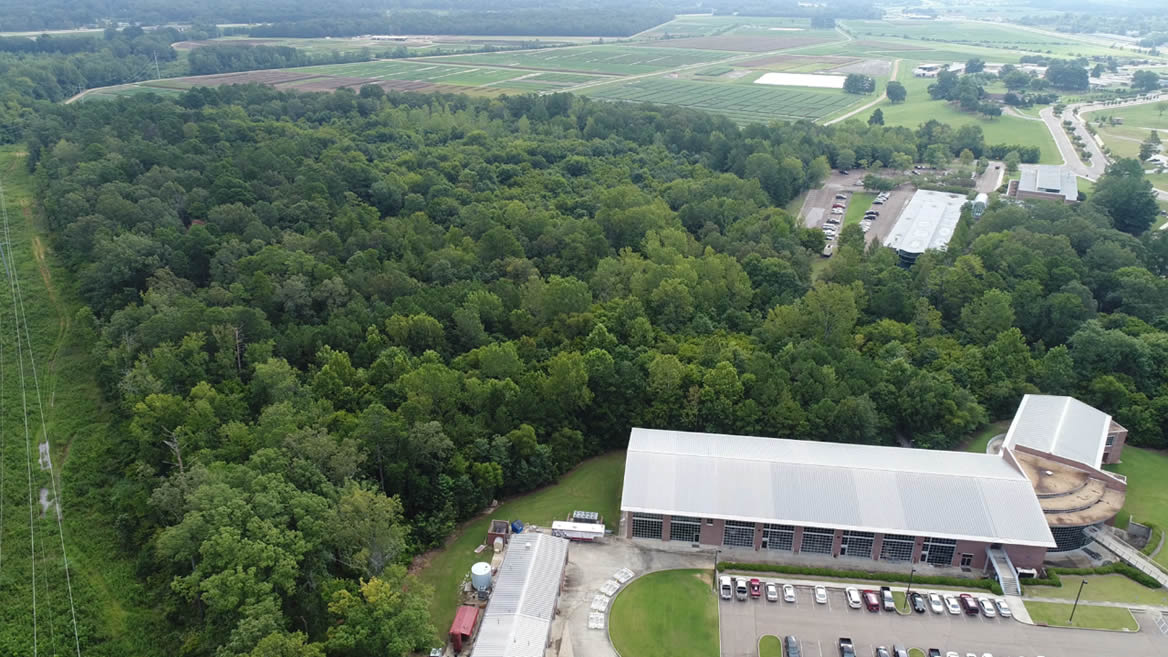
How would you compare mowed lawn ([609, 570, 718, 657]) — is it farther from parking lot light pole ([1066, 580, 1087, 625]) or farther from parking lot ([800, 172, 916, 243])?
parking lot ([800, 172, 916, 243])

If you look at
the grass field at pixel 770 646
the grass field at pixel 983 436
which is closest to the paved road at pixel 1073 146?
the grass field at pixel 983 436

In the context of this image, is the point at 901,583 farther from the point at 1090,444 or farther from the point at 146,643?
the point at 146,643

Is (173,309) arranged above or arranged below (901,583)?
above

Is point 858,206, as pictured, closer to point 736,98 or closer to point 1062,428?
point 1062,428

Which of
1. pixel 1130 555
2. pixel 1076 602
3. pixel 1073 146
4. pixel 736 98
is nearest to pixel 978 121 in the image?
pixel 1073 146

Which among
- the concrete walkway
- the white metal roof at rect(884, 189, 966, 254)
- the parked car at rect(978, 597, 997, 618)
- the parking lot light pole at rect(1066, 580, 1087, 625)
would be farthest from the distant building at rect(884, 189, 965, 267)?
the parked car at rect(978, 597, 997, 618)

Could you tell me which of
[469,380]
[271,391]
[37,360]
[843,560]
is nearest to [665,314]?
[469,380]
